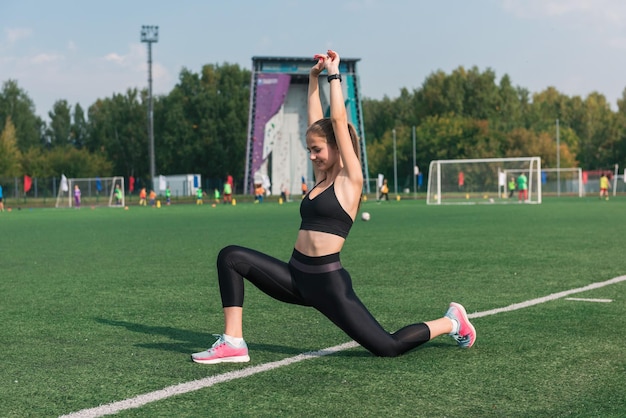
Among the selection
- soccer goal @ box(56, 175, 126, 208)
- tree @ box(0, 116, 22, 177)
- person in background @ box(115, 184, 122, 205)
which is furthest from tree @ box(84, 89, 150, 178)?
person in background @ box(115, 184, 122, 205)

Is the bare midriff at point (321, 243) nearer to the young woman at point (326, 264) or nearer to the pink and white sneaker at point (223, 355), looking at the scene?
the young woman at point (326, 264)

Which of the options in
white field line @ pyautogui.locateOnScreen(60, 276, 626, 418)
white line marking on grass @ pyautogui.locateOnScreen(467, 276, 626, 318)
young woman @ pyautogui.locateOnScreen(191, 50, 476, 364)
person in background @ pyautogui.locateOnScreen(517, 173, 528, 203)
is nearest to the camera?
white field line @ pyautogui.locateOnScreen(60, 276, 626, 418)

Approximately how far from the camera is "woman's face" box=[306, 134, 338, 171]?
536 cm

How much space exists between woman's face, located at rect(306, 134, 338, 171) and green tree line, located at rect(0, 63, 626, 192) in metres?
87.5

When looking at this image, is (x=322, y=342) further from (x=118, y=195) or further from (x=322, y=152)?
(x=118, y=195)

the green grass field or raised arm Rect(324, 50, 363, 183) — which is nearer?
the green grass field

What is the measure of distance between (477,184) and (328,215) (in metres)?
46.1

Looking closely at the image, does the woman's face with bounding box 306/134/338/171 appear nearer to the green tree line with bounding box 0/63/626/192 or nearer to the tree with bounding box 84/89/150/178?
the green tree line with bounding box 0/63/626/192

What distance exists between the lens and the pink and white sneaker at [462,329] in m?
5.86

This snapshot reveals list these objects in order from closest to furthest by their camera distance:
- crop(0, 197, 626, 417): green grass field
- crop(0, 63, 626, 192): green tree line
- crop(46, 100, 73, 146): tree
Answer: crop(0, 197, 626, 417): green grass field < crop(0, 63, 626, 192): green tree line < crop(46, 100, 73, 146): tree

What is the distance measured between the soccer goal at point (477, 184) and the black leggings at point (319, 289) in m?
42.8

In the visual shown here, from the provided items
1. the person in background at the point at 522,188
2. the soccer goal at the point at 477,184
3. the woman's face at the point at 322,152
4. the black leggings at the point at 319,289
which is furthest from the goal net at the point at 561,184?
the woman's face at the point at 322,152

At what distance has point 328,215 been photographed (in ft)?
17.6

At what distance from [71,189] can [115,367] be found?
197 feet
